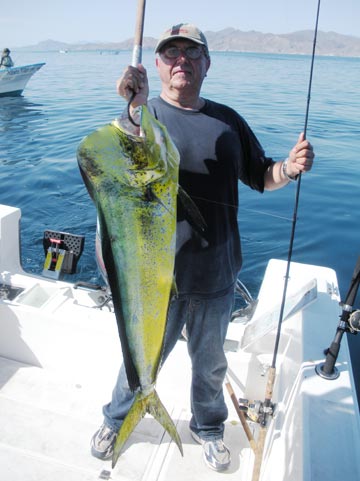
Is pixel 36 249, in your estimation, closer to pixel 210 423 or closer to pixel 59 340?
pixel 59 340

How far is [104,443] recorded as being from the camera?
2430 mm

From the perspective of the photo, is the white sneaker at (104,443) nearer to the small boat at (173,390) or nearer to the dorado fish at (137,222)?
the small boat at (173,390)

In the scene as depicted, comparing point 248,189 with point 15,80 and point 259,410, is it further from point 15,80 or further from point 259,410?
point 15,80

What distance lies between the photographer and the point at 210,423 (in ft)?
8.00

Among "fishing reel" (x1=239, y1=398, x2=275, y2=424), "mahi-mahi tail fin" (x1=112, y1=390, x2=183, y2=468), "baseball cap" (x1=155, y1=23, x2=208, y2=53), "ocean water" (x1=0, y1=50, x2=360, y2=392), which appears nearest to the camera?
"mahi-mahi tail fin" (x1=112, y1=390, x2=183, y2=468)

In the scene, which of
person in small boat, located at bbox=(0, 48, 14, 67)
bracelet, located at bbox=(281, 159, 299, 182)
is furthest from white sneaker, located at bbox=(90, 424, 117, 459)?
person in small boat, located at bbox=(0, 48, 14, 67)

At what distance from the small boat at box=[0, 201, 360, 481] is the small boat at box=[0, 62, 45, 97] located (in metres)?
23.1

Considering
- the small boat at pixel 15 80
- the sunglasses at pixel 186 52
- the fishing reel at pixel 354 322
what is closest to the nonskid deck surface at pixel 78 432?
the fishing reel at pixel 354 322

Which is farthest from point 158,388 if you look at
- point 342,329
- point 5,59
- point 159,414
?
point 5,59

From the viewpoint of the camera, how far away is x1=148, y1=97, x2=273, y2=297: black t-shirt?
1.90 metres

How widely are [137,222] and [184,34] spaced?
3.09 ft

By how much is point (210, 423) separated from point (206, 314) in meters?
0.77

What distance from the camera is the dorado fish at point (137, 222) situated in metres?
1.38

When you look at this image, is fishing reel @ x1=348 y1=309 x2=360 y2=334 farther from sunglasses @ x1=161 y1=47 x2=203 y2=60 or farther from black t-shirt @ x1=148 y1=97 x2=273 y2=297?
sunglasses @ x1=161 y1=47 x2=203 y2=60
